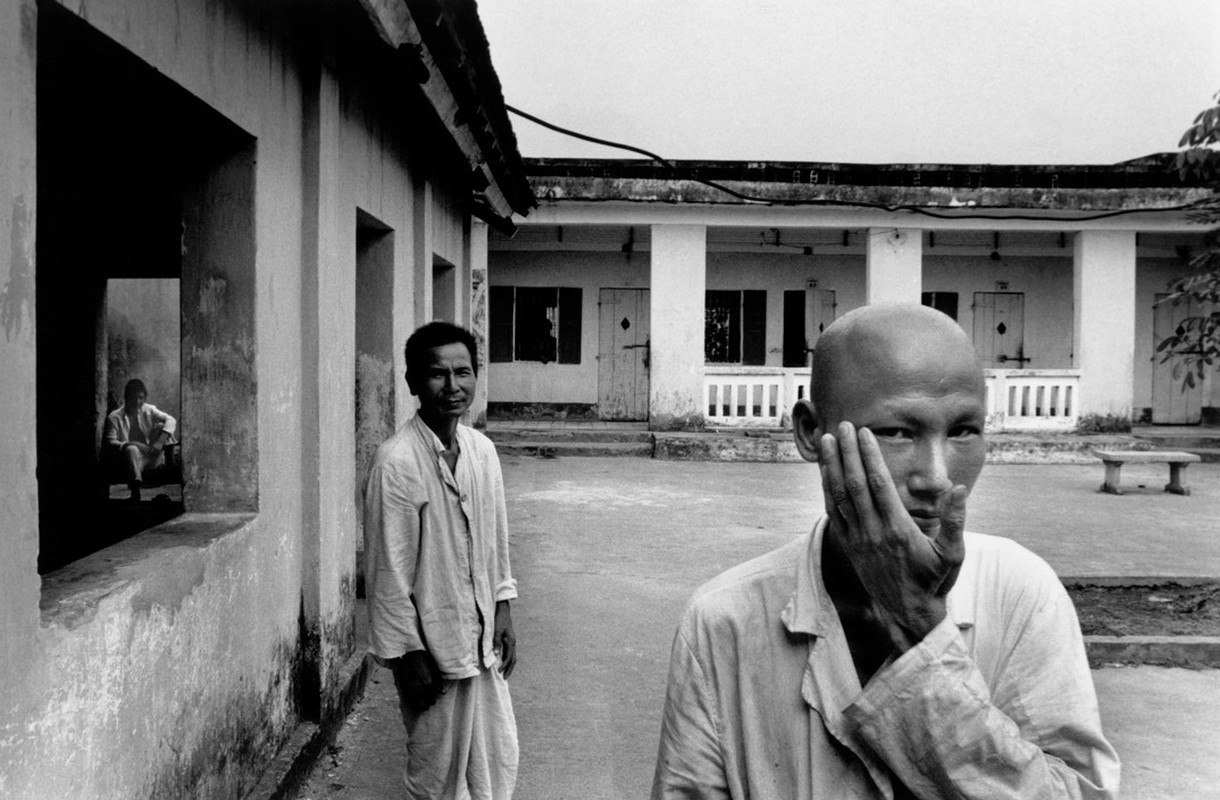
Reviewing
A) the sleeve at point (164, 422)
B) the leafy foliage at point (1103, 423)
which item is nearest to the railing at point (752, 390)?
the leafy foliage at point (1103, 423)

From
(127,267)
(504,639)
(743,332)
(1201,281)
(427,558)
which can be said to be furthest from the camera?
(743,332)

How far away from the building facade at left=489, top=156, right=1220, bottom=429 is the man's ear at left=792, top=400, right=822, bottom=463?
11.6 metres

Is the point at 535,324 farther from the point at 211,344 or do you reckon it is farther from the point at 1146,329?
the point at 211,344

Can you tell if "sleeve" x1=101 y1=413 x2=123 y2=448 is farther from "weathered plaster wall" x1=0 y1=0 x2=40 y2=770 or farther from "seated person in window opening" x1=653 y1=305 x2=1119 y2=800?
"seated person in window opening" x1=653 y1=305 x2=1119 y2=800

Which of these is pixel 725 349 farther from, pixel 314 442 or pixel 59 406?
pixel 314 442

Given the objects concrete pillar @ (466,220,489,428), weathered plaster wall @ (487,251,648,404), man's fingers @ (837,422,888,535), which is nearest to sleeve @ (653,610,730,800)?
man's fingers @ (837,422,888,535)

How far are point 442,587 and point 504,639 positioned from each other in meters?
0.36

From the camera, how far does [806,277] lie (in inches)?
719

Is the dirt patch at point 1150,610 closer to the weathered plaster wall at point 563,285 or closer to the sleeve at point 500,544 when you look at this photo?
the sleeve at point 500,544

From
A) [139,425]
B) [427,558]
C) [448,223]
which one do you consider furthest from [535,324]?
[427,558]

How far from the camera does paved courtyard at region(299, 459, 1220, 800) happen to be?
3957mm

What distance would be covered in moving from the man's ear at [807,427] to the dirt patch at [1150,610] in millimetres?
4845

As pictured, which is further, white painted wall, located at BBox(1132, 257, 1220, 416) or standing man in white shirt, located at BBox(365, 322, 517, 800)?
white painted wall, located at BBox(1132, 257, 1220, 416)

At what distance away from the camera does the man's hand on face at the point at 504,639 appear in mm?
3357
